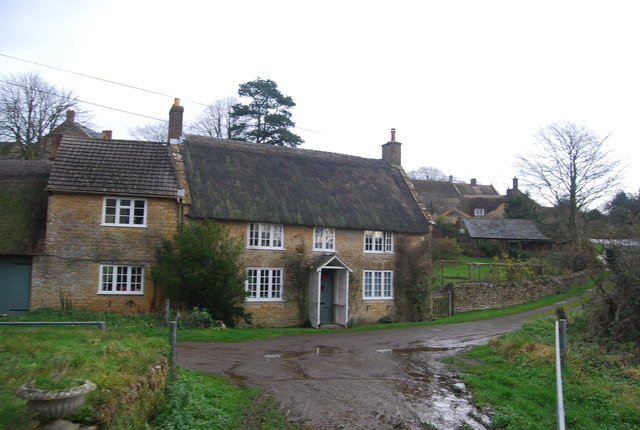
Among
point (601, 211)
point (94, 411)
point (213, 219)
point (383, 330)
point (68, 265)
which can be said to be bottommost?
point (383, 330)

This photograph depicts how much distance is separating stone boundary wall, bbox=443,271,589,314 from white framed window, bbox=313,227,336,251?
888 cm

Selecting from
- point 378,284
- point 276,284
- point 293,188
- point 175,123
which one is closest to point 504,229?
point 378,284

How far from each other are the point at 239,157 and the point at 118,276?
9.20 meters

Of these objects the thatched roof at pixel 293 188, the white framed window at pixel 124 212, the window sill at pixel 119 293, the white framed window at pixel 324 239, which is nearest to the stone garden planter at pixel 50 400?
the window sill at pixel 119 293

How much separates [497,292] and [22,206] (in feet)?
89.3

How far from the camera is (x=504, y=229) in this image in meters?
53.5

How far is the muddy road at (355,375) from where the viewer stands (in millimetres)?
9234

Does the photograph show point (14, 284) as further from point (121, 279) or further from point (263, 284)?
point (263, 284)

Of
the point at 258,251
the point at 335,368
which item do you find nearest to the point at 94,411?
the point at 335,368

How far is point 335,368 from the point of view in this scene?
44.5ft

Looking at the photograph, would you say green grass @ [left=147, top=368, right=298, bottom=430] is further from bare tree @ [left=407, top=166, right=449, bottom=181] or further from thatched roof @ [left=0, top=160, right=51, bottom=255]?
bare tree @ [left=407, top=166, right=449, bottom=181]

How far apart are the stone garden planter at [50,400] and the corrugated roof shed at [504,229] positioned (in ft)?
168

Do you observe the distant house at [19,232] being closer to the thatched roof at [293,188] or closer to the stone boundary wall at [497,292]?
the thatched roof at [293,188]

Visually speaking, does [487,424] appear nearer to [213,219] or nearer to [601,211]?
[213,219]
